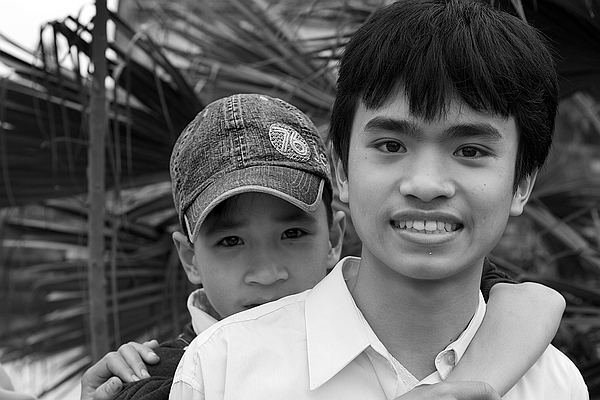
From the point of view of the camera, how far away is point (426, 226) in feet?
3.97

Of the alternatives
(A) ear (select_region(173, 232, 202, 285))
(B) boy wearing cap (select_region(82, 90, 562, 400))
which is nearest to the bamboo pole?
(A) ear (select_region(173, 232, 202, 285))

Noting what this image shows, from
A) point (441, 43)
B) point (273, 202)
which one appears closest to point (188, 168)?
point (273, 202)

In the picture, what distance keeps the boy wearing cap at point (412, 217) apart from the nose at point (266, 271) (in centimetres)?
20

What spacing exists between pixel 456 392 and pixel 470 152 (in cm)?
34

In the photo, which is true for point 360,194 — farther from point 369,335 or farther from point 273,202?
point 273,202

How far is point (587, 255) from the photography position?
3.02 meters

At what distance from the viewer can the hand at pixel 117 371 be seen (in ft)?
4.83

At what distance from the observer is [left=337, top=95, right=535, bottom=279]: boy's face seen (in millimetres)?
1204

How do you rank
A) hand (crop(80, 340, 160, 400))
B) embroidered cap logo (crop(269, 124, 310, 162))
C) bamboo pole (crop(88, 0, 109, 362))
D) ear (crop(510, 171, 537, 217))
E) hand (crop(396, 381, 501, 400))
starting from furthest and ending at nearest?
bamboo pole (crop(88, 0, 109, 362)) < embroidered cap logo (crop(269, 124, 310, 162)) < hand (crop(80, 340, 160, 400)) < ear (crop(510, 171, 537, 217)) < hand (crop(396, 381, 501, 400))

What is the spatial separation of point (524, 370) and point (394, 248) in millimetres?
284

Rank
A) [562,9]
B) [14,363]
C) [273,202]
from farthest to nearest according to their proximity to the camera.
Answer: [14,363] < [562,9] < [273,202]

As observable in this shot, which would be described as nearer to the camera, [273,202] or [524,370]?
[524,370]

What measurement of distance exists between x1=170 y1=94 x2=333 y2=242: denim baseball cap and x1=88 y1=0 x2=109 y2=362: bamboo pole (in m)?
0.55

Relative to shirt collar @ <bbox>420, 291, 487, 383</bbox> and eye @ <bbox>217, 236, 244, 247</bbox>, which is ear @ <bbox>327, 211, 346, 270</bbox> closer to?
eye @ <bbox>217, 236, 244, 247</bbox>
